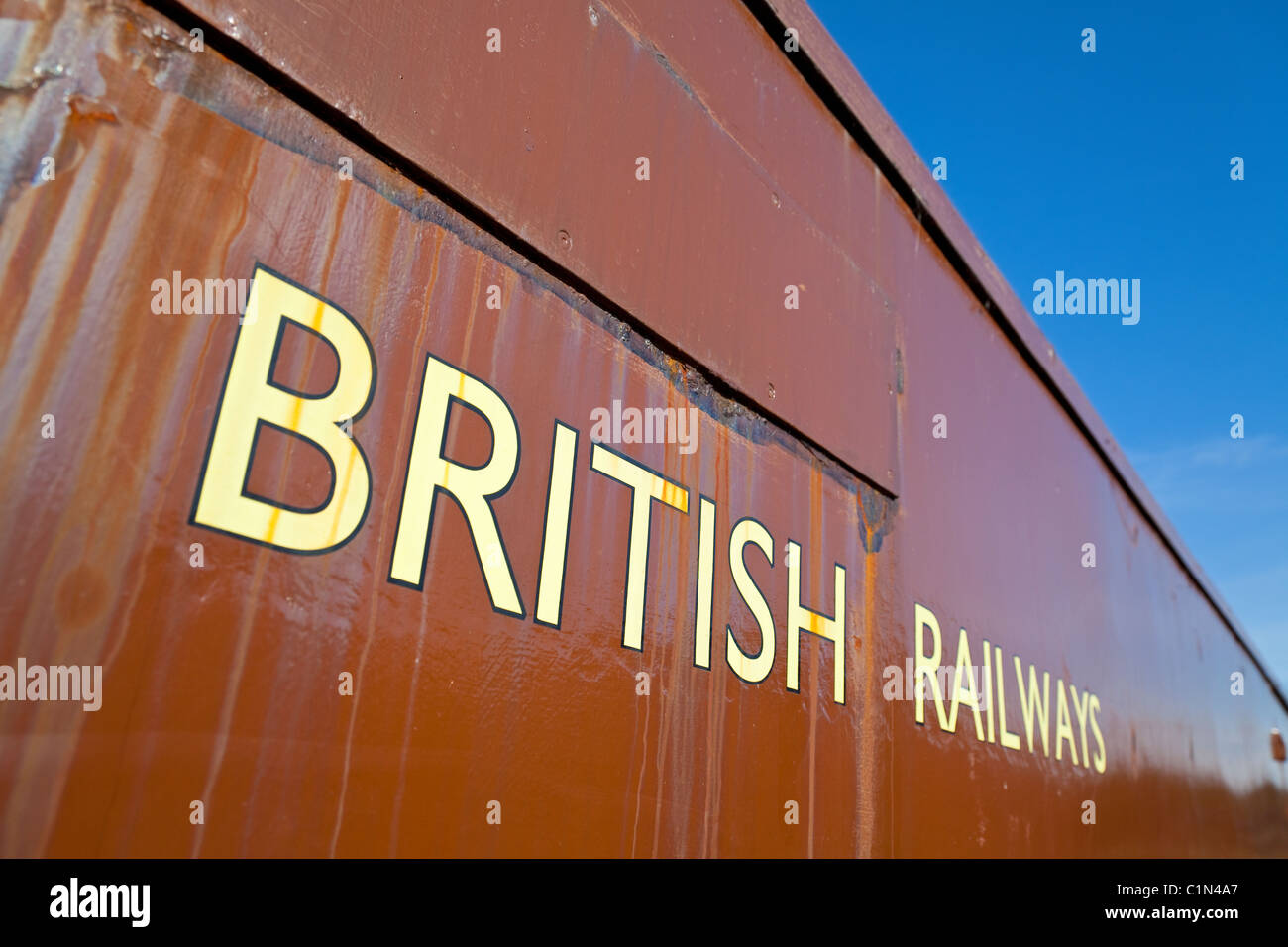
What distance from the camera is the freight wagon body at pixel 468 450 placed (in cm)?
65

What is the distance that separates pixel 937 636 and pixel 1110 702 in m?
1.28

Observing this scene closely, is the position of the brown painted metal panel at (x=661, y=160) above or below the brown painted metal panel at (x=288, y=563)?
above

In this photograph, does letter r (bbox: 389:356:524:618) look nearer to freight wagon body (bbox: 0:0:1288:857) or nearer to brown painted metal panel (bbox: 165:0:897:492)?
freight wagon body (bbox: 0:0:1288:857)

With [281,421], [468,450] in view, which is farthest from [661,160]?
[281,421]

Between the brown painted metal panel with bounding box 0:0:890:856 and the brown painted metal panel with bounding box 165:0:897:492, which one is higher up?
the brown painted metal panel with bounding box 165:0:897:492

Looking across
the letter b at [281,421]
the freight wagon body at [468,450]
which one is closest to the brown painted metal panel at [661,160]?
the freight wagon body at [468,450]

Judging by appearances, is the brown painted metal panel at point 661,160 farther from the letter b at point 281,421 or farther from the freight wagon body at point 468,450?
the letter b at point 281,421

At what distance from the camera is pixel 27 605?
23.9 inches

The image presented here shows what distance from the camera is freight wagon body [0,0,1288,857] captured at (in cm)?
65

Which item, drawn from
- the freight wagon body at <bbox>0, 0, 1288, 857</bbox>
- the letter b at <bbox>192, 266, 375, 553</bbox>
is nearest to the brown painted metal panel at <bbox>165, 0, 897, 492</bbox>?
the freight wagon body at <bbox>0, 0, 1288, 857</bbox>

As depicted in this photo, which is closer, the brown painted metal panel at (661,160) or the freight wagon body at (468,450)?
the freight wagon body at (468,450)

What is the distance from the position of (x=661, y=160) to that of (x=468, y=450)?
1.93 feet

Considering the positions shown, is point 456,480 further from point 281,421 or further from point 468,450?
point 281,421
